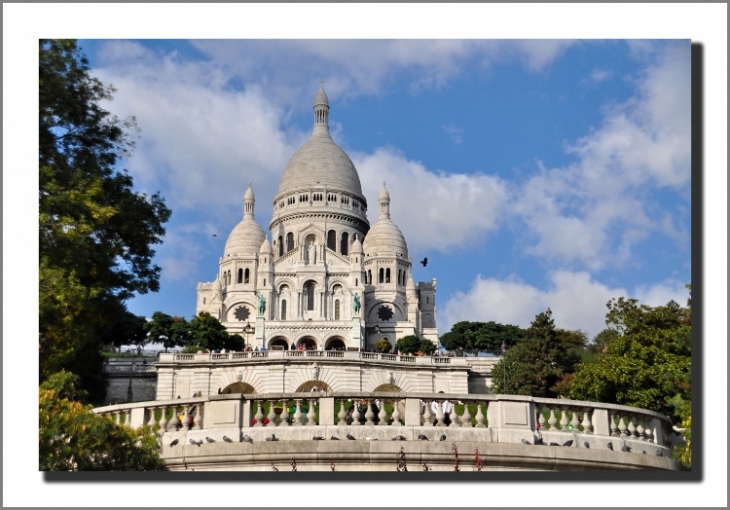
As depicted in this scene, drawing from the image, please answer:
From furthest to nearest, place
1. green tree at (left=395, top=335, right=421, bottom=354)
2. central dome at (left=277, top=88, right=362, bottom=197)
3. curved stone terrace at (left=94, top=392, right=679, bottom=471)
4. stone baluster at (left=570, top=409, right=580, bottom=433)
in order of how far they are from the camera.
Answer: central dome at (left=277, top=88, right=362, bottom=197) → green tree at (left=395, top=335, right=421, bottom=354) → stone baluster at (left=570, top=409, right=580, bottom=433) → curved stone terrace at (left=94, top=392, right=679, bottom=471)

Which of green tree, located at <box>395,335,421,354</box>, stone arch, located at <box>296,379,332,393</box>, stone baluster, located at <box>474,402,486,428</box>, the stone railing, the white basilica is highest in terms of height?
the white basilica

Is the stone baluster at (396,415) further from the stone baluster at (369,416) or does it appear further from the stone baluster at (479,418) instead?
the stone baluster at (479,418)

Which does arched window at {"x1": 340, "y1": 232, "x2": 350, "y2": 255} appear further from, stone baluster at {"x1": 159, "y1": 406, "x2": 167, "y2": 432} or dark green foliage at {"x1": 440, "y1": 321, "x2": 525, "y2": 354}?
stone baluster at {"x1": 159, "y1": 406, "x2": 167, "y2": 432}

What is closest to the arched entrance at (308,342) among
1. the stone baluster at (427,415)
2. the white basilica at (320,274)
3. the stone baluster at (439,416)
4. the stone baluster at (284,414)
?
the white basilica at (320,274)

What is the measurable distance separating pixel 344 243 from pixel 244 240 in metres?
9.84

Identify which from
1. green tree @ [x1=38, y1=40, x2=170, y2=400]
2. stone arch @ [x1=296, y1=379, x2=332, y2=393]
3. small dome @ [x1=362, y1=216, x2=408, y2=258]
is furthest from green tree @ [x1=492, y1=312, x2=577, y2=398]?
small dome @ [x1=362, y1=216, x2=408, y2=258]

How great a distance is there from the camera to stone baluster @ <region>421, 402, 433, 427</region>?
402 inches

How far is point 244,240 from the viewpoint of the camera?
84125 millimetres

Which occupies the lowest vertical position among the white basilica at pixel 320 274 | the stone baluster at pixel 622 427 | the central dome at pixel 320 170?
the stone baluster at pixel 622 427

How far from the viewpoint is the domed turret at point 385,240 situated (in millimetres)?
82688

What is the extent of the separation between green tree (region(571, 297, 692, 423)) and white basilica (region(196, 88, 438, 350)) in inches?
1788

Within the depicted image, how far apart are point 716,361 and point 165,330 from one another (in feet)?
155

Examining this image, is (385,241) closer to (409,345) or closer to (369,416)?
(409,345)

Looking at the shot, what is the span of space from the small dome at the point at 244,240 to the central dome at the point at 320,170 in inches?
265
